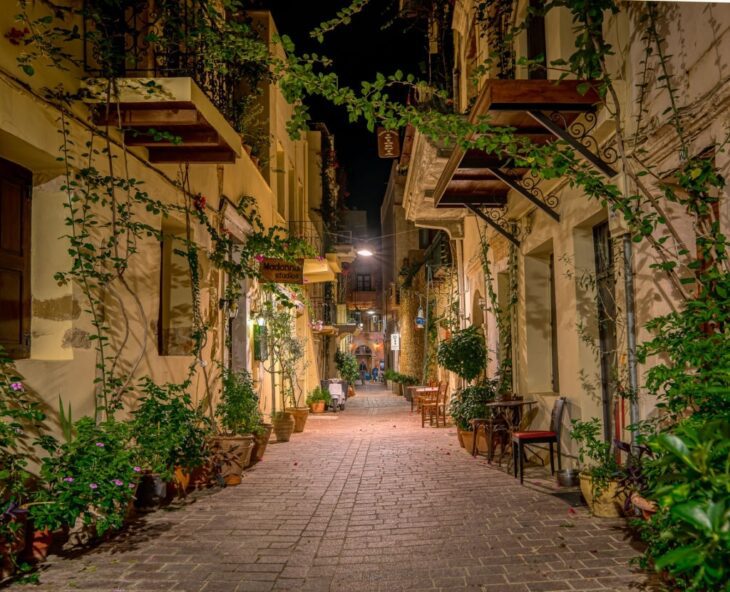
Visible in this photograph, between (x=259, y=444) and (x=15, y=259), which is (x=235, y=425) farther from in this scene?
(x=15, y=259)

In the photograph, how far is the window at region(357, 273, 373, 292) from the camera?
193 ft

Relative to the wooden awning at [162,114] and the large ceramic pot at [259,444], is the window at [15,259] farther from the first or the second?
the large ceramic pot at [259,444]

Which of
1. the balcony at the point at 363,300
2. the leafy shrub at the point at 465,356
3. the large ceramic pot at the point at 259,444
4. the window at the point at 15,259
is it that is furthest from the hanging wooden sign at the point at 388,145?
the balcony at the point at 363,300

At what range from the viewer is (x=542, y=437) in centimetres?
705

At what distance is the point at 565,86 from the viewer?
577cm

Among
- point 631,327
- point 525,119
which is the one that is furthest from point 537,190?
point 631,327

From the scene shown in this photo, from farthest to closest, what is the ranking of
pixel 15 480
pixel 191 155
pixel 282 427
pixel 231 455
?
pixel 282 427 < pixel 231 455 < pixel 191 155 < pixel 15 480

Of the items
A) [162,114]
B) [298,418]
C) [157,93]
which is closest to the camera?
[157,93]

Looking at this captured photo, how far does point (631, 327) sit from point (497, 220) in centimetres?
493

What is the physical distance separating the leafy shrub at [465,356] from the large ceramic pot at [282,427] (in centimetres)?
325

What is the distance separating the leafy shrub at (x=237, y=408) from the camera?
836 cm

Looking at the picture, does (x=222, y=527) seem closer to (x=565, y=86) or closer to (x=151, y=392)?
(x=151, y=392)

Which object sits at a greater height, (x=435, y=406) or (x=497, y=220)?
(x=497, y=220)

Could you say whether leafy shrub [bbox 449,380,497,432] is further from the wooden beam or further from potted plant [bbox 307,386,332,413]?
potted plant [bbox 307,386,332,413]
